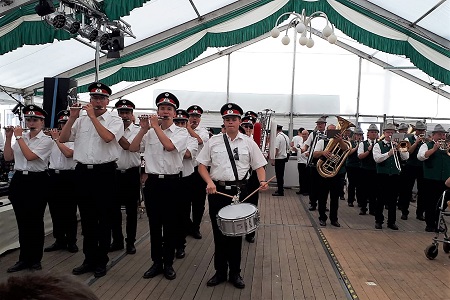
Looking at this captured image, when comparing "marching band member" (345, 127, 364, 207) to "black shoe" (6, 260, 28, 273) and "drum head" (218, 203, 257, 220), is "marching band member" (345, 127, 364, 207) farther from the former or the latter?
"black shoe" (6, 260, 28, 273)

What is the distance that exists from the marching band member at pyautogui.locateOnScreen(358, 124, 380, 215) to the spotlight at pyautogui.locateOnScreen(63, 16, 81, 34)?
18.3ft

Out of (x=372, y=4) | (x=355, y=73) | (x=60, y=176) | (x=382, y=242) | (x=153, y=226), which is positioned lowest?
(x=382, y=242)

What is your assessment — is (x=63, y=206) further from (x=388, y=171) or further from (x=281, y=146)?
(x=281, y=146)

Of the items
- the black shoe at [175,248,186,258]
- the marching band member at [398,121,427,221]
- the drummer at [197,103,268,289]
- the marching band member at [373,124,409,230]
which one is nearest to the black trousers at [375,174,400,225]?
the marching band member at [373,124,409,230]

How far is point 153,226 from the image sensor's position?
15.0 ft

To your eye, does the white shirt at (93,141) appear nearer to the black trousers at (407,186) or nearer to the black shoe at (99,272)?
the black shoe at (99,272)

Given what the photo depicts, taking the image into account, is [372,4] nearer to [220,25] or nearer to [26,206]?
[220,25]

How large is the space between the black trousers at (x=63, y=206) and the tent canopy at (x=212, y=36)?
12.4 ft

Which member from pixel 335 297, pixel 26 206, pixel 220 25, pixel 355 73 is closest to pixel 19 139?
pixel 26 206

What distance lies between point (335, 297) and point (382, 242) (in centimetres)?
273

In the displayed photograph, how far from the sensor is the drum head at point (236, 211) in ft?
13.1

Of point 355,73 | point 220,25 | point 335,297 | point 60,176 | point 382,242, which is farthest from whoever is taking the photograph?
point 355,73

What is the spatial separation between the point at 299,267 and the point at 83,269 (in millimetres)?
2502

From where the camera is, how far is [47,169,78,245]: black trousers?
5.56m
